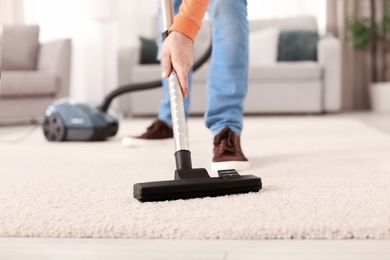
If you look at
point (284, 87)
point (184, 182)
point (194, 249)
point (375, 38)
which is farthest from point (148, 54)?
point (194, 249)

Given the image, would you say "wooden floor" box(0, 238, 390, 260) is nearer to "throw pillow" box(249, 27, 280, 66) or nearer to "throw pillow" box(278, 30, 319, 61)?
"throw pillow" box(249, 27, 280, 66)

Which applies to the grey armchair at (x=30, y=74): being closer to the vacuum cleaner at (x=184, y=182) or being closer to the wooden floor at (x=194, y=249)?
the vacuum cleaner at (x=184, y=182)

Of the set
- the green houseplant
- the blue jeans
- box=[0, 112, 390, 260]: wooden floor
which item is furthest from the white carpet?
the green houseplant

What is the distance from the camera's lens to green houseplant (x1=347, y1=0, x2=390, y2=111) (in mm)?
5484

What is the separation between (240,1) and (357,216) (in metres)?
0.92

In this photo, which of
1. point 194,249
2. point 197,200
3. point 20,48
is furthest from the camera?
point 20,48

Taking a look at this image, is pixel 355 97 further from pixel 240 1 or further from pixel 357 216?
pixel 357 216

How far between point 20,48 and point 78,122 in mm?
2301

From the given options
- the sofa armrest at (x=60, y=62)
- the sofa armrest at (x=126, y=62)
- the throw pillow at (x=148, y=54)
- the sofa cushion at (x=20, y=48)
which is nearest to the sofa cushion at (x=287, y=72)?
the throw pillow at (x=148, y=54)

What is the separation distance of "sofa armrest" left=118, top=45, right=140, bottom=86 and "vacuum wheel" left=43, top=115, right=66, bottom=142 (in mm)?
2219

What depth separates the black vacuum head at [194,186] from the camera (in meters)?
1.22

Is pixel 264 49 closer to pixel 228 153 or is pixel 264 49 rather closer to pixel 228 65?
pixel 228 65

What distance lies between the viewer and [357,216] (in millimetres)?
1040

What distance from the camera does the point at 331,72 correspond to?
15.6ft
